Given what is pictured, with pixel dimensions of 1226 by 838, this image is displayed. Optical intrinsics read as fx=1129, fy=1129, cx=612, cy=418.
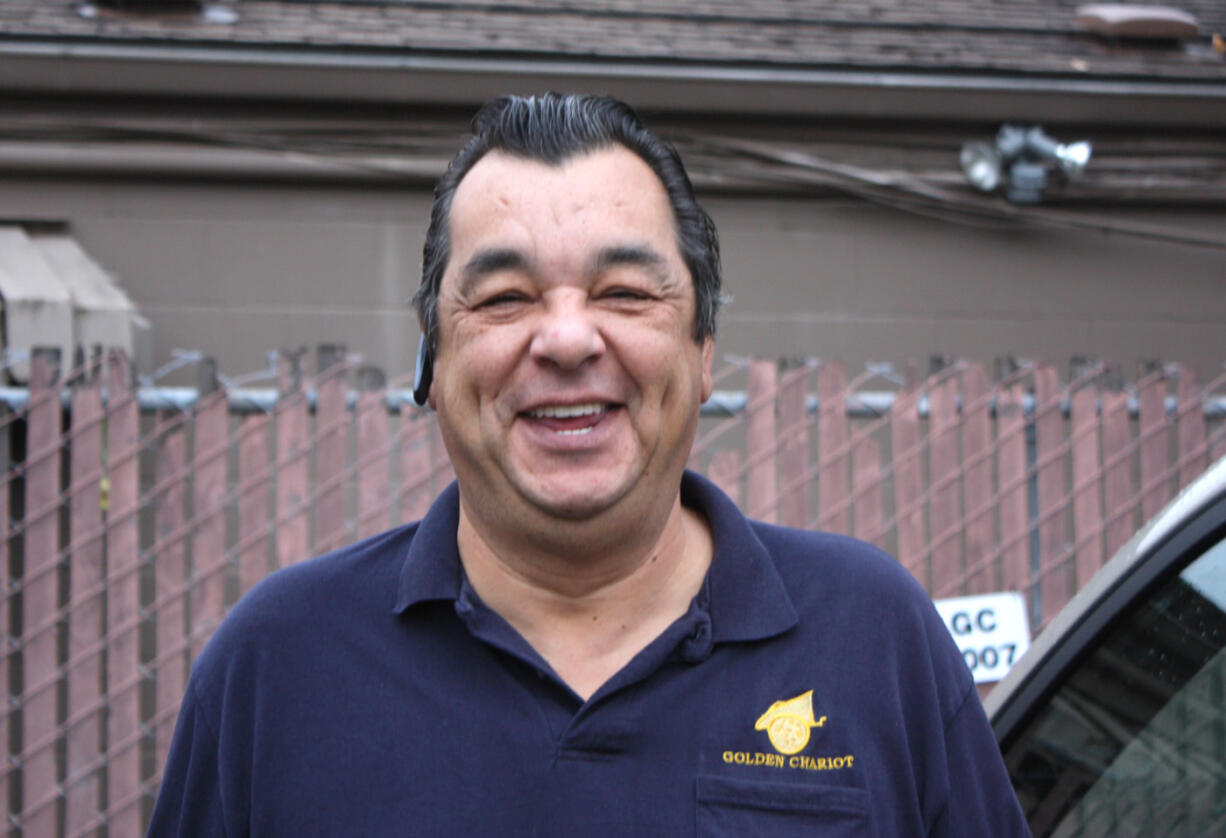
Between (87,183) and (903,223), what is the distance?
395 centimetres

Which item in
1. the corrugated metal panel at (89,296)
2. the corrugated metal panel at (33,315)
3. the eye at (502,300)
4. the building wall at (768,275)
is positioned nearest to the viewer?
the eye at (502,300)

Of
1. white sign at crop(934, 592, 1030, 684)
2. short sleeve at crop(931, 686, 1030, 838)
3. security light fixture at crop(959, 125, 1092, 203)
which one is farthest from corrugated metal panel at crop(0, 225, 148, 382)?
security light fixture at crop(959, 125, 1092, 203)

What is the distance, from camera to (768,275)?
5566 millimetres

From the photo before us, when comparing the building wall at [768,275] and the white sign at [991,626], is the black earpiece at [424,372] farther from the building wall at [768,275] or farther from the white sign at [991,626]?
the building wall at [768,275]

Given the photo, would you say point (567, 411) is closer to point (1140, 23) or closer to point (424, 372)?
point (424, 372)

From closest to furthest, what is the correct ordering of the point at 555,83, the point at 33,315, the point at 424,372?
the point at 424,372 < the point at 33,315 < the point at 555,83

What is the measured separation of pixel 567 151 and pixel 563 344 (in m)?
0.29

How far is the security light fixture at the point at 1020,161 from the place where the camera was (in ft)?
17.8

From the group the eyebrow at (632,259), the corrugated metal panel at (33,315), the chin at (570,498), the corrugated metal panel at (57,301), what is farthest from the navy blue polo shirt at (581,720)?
the corrugated metal panel at (33,315)

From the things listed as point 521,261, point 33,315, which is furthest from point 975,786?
point 33,315

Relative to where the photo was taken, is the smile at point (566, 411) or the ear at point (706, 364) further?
the ear at point (706, 364)

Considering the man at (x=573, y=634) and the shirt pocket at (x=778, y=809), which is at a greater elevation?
the man at (x=573, y=634)

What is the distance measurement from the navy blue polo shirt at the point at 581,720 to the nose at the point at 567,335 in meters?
0.36

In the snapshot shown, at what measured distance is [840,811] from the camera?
1.40 metres
